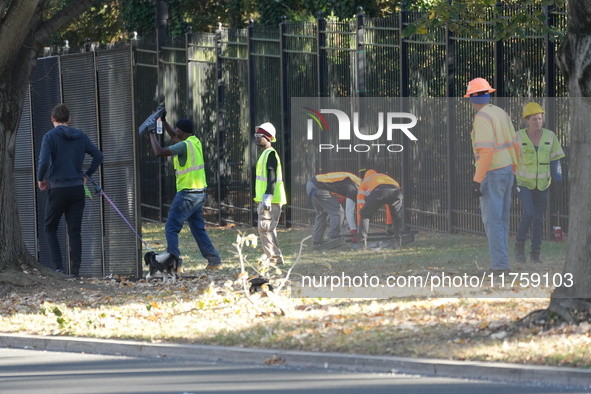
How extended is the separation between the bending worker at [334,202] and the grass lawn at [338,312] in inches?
10.1

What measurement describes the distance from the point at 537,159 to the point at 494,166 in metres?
0.89

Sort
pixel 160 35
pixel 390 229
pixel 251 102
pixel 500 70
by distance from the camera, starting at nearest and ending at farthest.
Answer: pixel 390 229 < pixel 500 70 < pixel 251 102 < pixel 160 35

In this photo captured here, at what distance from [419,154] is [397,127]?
2.30 feet

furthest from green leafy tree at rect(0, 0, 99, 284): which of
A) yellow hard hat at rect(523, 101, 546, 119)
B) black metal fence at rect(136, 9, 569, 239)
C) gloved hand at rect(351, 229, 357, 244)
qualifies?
yellow hard hat at rect(523, 101, 546, 119)

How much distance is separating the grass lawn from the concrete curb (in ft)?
0.61

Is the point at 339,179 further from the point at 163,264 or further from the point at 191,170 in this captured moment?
the point at 163,264

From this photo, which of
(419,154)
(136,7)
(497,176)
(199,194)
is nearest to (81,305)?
(199,194)

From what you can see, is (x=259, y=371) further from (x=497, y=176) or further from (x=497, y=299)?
(x=497, y=176)

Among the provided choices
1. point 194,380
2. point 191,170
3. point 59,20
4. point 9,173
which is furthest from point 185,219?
point 194,380

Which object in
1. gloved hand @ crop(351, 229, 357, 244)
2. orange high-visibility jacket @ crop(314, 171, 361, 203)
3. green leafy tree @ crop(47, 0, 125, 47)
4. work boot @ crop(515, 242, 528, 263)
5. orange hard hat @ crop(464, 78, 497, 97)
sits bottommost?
work boot @ crop(515, 242, 528, 263)

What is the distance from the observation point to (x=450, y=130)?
51.8ft

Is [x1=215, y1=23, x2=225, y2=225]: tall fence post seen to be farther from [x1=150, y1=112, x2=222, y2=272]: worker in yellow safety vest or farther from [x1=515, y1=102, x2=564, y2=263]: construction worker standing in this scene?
[x1=515, y1=102, x2=564, y2=263]: construction worker standing

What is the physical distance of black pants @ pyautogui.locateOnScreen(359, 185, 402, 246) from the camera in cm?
1383

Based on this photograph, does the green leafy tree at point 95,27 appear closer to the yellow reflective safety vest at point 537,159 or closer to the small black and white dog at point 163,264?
the small black and white dog at point 163,264
